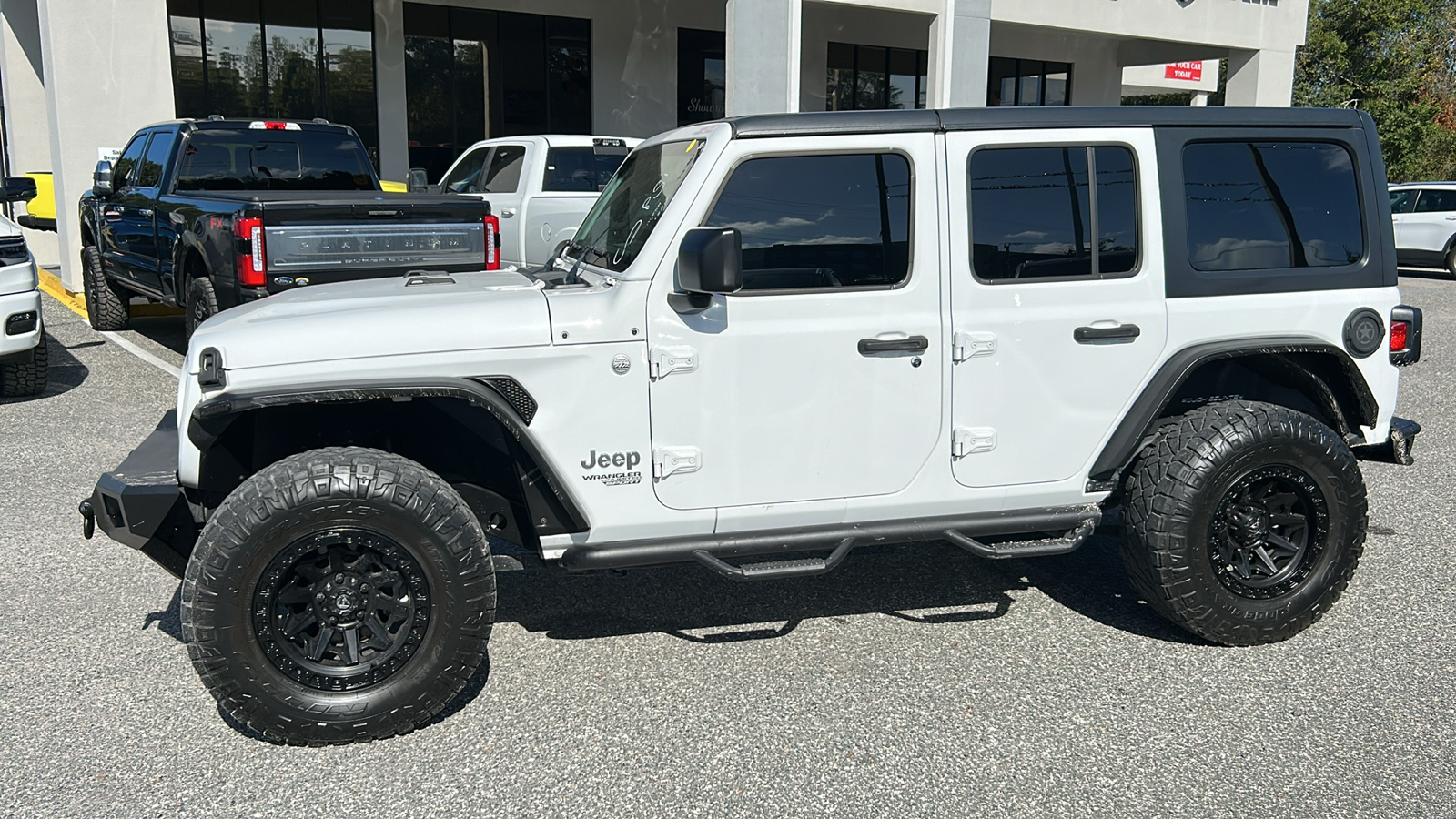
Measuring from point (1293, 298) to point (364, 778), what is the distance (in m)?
3.67

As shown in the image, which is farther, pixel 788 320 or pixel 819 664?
pixel 819 664

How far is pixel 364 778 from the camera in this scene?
3.45 metres

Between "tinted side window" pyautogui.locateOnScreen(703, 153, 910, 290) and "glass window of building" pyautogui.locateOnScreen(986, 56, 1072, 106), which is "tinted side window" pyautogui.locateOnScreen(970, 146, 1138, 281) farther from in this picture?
"glass window of building" pyautogui.locateOnScreen(986, 56, 1072, 106)

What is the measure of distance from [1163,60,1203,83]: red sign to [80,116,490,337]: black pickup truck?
91.5ft

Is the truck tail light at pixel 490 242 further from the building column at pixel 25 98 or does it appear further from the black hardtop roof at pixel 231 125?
the building column at pixel 25 98

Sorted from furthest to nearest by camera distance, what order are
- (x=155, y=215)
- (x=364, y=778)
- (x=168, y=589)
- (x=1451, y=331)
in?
(x=1451, y=331)
(x=155, y=215)
(x=168, y=589)
(x=364, y=778)

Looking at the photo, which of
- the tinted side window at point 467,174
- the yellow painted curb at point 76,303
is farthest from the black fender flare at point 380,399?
the yellow painted curb at point 76,303

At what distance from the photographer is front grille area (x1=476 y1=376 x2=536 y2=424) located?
146 inches

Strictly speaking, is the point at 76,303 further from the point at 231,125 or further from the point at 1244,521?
the point at 1244,521

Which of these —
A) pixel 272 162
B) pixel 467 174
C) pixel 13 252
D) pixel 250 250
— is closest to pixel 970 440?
pixel 250 250

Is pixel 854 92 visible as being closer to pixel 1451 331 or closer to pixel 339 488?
pixel 1451 331

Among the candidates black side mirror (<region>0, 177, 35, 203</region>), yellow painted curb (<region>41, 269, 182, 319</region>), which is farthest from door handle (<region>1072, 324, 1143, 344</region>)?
yellow painted curb (<region>41, 269, 182, 319</region>)

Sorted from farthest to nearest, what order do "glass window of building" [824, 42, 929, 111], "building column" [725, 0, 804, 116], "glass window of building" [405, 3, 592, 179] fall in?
"glass window of building" [824, 42, 929, 111]
"glass window of building" [405, 3, 592, 179]
"building column" [725, 0, 804, 116]

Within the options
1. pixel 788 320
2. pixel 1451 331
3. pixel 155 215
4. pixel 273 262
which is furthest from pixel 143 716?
pixel 1451 331
